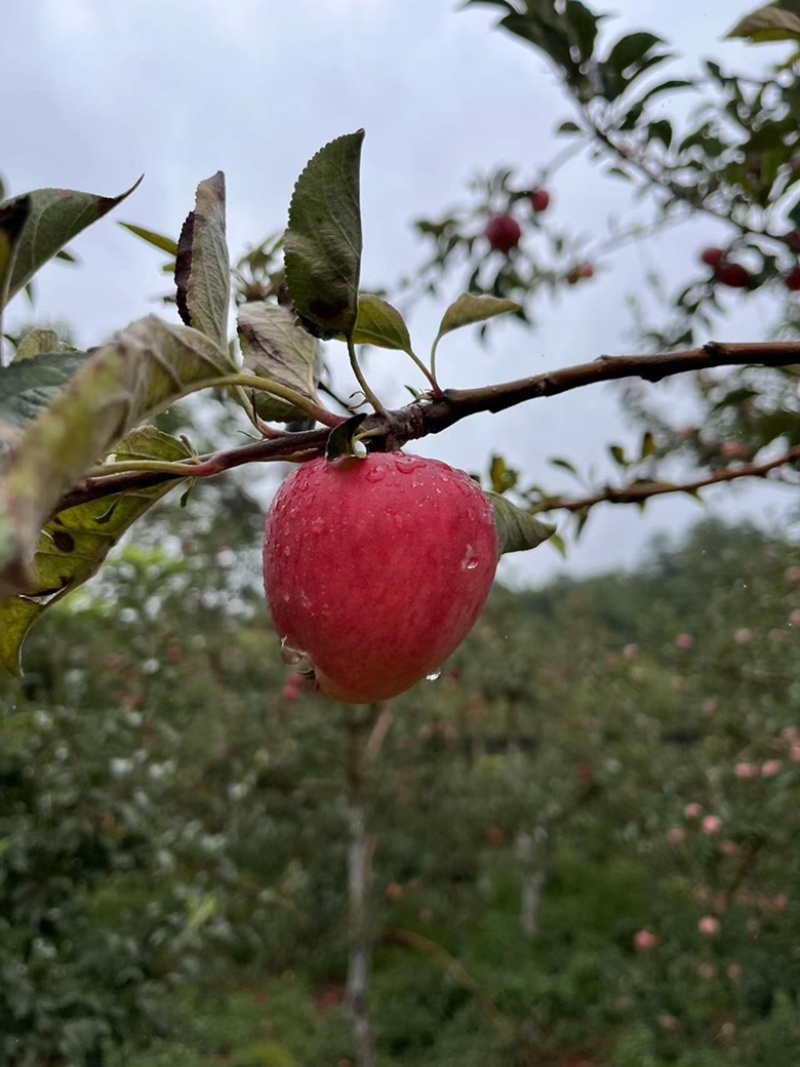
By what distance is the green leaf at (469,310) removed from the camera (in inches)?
17.9

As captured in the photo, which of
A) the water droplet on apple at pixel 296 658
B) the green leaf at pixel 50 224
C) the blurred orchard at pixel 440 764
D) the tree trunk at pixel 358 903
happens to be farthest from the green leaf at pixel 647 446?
the tree trunk at pixel 358 903

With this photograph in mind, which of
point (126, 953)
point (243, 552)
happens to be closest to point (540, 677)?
point (243, 552)

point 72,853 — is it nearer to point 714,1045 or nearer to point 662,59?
point 662,59

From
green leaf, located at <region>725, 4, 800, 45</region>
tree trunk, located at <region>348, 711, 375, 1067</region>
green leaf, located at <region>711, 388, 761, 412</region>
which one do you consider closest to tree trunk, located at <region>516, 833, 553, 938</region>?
tree trunk, located at <region>348, 711, 375, 1067</region>

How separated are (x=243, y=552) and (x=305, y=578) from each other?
160 inches

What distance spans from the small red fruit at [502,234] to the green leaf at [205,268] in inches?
52.3

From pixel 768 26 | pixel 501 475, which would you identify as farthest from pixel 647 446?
pixel 768 26

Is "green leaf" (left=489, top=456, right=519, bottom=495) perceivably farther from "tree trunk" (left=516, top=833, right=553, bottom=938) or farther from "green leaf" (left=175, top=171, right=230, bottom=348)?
"tree trunk" (left=516, top=833, right=553, bottom=938)

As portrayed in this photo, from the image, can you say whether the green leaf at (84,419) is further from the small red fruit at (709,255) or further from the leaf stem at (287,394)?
the small red fruit at (709,255)

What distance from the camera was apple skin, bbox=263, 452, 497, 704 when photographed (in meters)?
0.38

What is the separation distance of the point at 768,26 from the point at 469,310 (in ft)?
1.09

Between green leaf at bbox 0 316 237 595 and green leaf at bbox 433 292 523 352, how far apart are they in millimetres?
221

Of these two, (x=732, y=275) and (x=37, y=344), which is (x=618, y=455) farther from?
(x=37, y=344)

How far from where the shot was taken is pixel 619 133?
1.11m
